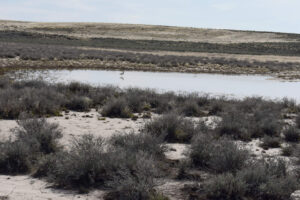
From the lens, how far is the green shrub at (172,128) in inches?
436

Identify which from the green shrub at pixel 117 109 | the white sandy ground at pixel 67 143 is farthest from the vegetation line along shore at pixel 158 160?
the green shrub at pixel 117 109

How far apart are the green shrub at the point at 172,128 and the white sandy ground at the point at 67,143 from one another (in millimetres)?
524

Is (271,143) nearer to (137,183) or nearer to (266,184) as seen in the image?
(266,184)

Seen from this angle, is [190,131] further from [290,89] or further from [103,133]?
[290,89]

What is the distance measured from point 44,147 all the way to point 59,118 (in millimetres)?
4480

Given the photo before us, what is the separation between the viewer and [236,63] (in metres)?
45.7

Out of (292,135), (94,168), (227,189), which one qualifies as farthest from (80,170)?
(292,135)

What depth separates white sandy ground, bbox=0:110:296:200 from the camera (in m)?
6.69

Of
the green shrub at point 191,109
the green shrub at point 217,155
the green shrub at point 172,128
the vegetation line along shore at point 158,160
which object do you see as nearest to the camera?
the vegetation line along shore at point 158,160

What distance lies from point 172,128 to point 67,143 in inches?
118

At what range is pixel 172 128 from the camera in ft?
37.0

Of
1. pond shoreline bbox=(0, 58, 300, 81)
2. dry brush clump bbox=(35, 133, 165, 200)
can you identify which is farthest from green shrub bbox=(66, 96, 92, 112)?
pond shoreline bbox=(0, 58, 300, 81)

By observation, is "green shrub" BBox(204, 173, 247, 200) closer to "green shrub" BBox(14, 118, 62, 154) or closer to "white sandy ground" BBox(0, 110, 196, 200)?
"white sandy ground" BBox(0, 110, 196, 200)

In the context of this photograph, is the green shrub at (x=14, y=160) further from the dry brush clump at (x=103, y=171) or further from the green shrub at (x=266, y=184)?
the green shrub at (x=266, y=184)
